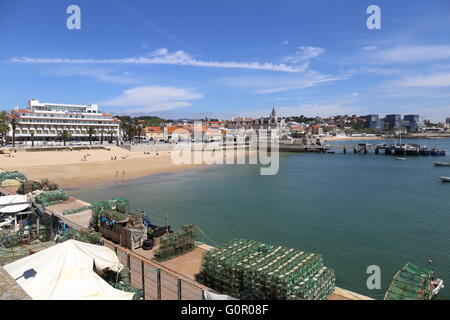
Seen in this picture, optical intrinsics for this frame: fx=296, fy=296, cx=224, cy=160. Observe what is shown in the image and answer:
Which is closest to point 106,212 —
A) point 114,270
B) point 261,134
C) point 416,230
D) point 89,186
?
point 114,270

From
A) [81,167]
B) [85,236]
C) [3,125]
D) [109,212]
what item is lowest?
[81,167]

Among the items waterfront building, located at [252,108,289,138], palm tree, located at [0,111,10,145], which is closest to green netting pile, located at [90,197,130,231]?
palm tree, located at [0,111,10,145]

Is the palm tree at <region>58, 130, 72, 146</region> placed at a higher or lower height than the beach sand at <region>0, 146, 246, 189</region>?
higher

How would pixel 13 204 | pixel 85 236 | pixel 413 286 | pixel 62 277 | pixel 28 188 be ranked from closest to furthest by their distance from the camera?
pixel 62 277
pixel 413 286
pixel 85 236
pixel 13 204
pixel 28 188

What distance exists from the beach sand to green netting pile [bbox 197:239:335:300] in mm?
29919

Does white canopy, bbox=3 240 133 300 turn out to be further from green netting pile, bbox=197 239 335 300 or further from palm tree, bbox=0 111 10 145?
palm tree, bbox=0 111 10 145

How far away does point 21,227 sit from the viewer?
13711 millimetres

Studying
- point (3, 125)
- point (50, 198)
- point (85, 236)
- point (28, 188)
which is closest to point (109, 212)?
point (85, 236)

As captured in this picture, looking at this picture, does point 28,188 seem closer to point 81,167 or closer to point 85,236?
point 85,236

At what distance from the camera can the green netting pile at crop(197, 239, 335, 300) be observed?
7.94m

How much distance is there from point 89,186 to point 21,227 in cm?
2191

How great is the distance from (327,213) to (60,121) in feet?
249

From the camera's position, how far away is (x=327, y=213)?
23.9 meters
